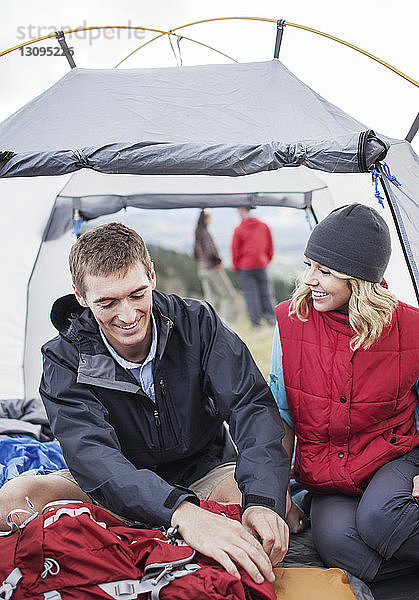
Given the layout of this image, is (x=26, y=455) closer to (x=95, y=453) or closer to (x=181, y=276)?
(x=95, y=453)

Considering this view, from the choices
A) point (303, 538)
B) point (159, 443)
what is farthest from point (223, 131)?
point (303, 538)

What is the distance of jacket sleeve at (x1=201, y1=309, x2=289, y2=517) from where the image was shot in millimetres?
1508

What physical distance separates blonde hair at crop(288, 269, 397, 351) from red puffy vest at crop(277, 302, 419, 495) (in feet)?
0.14

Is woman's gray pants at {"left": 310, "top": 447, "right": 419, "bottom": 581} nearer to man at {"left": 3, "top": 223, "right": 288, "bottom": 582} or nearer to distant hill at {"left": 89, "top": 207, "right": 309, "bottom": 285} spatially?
man at {"left": 3, "top": 223, "right": 288, "bottom": 582}

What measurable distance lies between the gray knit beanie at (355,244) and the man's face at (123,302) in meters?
0.48

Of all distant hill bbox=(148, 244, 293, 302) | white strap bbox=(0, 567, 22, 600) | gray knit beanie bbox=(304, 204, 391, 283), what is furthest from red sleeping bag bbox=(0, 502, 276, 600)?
distant hill bbox=(148, 244, 293, 302)

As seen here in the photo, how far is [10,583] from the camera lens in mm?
1261

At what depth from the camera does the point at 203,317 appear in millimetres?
1769

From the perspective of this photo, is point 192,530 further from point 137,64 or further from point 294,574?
point 137,64

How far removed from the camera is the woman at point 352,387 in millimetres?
1703

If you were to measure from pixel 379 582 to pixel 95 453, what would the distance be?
82 cm

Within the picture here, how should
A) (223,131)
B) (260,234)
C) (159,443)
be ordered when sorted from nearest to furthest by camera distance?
(159,443), (223,131), (260,234)

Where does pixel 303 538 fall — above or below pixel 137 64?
below

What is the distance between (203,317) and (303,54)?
142cm
